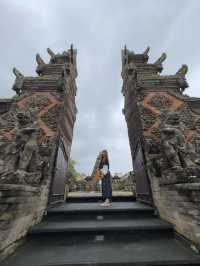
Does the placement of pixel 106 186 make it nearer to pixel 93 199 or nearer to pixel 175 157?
pixel 93 199

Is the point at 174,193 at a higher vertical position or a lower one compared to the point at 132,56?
lower

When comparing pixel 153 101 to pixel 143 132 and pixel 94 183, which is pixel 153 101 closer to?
pixel 143 132

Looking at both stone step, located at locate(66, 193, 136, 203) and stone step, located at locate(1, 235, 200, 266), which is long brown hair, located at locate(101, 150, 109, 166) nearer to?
stone step, located at locate(66, 193, 136, 203)

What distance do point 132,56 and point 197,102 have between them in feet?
17.3

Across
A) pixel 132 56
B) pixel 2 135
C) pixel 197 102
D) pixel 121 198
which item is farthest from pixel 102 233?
pixel 132 56

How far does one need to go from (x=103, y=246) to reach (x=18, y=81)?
7630 millimetres

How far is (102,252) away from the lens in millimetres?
2781

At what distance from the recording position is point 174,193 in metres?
3.69

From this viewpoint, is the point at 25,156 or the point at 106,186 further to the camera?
the point at 106,186

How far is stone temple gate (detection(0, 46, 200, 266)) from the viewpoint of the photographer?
9.03ft

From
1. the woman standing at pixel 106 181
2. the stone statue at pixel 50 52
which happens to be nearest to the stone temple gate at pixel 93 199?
the woman standing at pixel 106 181

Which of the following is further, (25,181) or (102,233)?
(25,181)

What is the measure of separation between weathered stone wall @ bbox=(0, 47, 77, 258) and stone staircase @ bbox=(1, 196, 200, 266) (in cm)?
38

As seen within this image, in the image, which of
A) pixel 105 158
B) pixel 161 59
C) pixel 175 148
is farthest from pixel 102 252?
pixel 161 59
